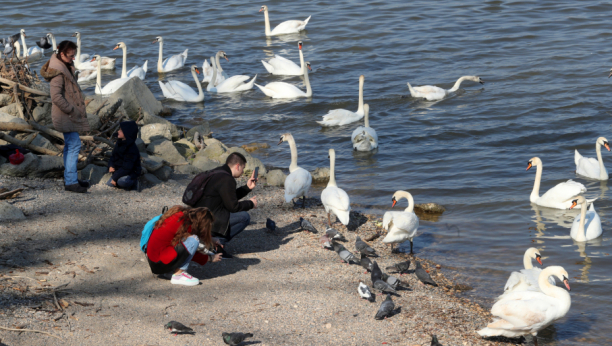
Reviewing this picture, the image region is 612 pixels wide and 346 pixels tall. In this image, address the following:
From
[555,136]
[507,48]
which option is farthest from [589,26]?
[555,136]

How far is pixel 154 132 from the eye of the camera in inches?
472

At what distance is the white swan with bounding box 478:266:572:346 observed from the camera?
20.2ft

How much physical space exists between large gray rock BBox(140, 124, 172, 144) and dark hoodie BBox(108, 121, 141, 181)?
2789 mm

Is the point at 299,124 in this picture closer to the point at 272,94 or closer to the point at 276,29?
the point at 272,94

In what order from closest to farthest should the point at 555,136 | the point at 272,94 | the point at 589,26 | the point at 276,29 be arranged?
the point at 555,136
the point at 272,94
the point at 589,26
the point at 276,29

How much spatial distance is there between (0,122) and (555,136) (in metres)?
11.2

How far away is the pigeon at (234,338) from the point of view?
17.6ft

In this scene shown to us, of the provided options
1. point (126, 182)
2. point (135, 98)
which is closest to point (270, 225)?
point (126, 182)

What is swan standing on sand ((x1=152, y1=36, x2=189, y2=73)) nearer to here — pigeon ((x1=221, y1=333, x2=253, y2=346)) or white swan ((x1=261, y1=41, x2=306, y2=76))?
white swan ((x1=261, y1=41, x2=306, y2=76))

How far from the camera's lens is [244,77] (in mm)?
18250

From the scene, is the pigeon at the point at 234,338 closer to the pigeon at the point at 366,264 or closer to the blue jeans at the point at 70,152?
the pigeon at the point at 366,264

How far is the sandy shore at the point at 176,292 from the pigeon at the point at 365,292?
0.08 m

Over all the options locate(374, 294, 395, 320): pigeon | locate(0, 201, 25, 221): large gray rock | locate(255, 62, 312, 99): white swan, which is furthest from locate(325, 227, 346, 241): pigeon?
locate(255, 62, 312, 99): white swan

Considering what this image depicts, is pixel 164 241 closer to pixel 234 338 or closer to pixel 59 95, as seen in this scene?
pixel 234 338
